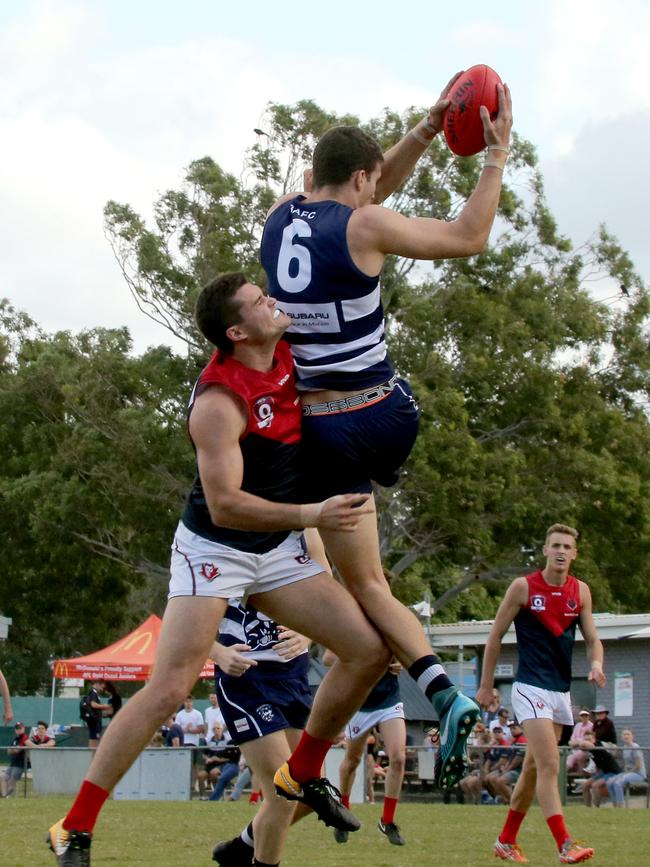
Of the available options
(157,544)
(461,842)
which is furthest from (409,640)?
(157,544)

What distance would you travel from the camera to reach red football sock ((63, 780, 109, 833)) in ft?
20.0

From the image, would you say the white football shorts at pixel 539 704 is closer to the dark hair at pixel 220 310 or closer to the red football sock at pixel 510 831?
the red football sock at pixel 510 831

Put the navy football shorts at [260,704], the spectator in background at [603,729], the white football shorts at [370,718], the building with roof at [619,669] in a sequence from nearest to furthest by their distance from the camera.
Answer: the navy football shorts at [260,704], the white football shorts at [370,718], the spectator in background at [603,729], the building with roof at [619,669]

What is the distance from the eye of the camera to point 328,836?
13375 mm

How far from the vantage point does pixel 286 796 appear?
6.63m

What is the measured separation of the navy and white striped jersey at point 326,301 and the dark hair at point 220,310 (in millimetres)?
244

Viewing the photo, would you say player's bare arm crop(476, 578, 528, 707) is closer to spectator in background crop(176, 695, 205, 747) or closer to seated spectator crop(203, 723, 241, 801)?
seated spectator crop(203, 723, 241, 801)

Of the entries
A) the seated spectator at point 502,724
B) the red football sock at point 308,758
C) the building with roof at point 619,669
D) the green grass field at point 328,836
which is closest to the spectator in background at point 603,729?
the seated spectator at point 502,724

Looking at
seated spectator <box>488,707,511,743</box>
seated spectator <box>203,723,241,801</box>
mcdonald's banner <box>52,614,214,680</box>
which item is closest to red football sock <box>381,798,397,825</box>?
seated spectator <box>203,723,241,801</box>

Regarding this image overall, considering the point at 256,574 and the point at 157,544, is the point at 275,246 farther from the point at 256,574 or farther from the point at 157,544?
the point at 157,544

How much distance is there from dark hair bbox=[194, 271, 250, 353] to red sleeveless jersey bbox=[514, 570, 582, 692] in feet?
19.1

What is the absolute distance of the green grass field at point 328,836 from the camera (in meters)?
10.3

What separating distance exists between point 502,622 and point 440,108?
18.5ft

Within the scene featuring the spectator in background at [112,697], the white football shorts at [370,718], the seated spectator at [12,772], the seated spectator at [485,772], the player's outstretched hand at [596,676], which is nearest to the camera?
the player's outstretched hand at [596,676]
